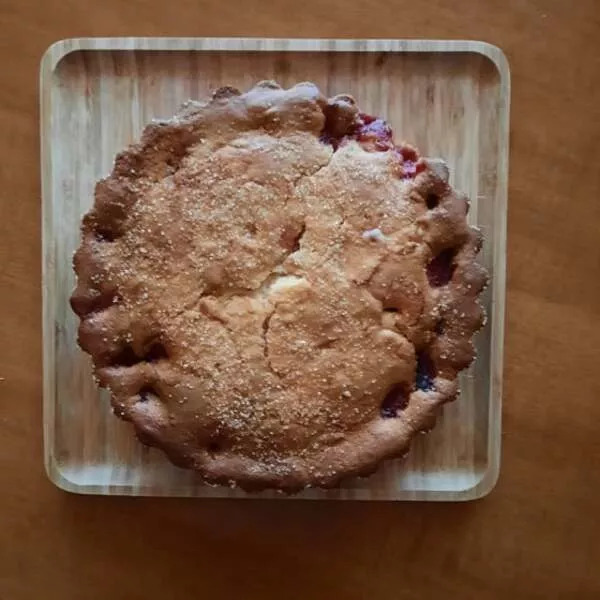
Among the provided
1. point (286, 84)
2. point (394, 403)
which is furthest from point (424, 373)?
point (286, 84)

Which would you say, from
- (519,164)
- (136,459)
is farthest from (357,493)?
(519,164)

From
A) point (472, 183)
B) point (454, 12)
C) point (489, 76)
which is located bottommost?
point (472, 183)

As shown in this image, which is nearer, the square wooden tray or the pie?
the pie

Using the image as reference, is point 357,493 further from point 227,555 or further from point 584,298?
point 584,298

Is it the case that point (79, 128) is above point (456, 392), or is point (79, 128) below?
above

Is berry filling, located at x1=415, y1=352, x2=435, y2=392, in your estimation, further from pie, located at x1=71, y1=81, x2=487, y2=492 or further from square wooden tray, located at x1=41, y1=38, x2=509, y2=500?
square wooden tray, located at x1=41, y1=38, x2=509, y2=500

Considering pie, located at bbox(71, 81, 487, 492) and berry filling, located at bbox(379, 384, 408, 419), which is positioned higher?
pie, located at bbox(71, 81, 487, 492)

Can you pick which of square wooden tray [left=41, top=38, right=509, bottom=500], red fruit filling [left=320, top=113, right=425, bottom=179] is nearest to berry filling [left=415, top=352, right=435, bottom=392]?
square wooden tray [left=41, top=38, right=509, bottom=500]
